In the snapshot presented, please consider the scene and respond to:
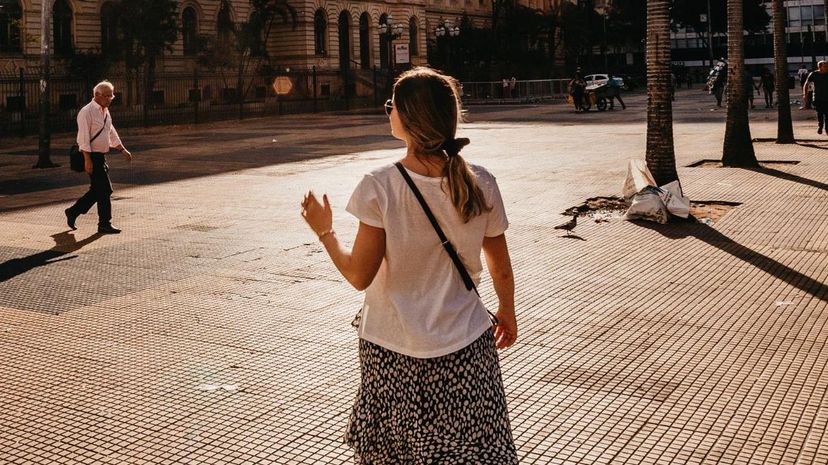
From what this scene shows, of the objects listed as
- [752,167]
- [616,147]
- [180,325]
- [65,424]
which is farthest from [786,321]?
[616,147]

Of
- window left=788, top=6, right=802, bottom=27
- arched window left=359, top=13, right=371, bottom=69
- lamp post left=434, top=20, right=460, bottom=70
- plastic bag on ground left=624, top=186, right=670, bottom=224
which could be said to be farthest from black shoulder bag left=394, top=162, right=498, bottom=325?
window left=788, top=6, right=802, bottom=27

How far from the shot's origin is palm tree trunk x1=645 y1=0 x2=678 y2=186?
1282cm

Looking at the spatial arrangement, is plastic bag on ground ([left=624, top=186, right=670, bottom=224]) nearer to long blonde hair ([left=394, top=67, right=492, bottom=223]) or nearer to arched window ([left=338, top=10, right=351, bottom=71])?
long blonde hair ([left=394, top=67, right=492, bottom=223])

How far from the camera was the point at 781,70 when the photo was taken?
19.8 m

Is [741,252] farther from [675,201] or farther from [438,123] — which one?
[438,123]

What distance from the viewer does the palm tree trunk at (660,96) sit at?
505 inches

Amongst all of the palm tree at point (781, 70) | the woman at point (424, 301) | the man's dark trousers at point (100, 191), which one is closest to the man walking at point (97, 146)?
the man's dark trousers at point (100, 191)

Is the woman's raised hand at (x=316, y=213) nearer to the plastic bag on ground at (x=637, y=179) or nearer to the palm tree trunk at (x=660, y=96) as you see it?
the plastic bag on ground at (x=637, y=179)

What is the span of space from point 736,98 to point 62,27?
38.8 m

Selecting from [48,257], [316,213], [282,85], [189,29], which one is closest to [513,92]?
[282,85]

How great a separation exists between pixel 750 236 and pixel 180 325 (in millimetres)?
6306

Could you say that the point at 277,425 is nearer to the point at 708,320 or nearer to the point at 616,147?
the point at 708,320

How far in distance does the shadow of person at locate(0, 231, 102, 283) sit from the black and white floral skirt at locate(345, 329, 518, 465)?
693 centimetres

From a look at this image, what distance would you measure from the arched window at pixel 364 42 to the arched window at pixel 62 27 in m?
22.7
